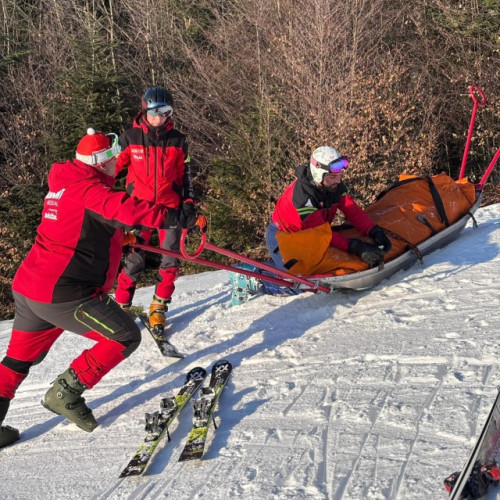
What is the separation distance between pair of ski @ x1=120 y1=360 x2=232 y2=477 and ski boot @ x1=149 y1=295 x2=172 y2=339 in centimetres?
87

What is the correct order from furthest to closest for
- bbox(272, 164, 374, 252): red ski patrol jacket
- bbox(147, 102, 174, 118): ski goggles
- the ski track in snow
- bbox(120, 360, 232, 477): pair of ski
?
bbox(272, 164, 374, 252): red ski patrol jacket < bbox(147, 102, 174, 118): ski goggles < bbox(120, 360, 232, 477): pair of ski < the ski track in snow

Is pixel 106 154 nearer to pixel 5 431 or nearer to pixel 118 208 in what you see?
pixel 118 208

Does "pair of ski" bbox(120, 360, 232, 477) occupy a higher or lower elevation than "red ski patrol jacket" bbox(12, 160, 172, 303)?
lower

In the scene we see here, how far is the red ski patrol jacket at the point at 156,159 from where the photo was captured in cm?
479

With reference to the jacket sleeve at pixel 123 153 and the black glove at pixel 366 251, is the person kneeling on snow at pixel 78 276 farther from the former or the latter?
the black glove at pixel 366 251

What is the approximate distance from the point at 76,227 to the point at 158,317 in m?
1.65

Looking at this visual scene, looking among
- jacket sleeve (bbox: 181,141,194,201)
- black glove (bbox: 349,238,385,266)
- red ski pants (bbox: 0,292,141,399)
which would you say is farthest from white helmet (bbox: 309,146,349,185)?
red ski pants (bbox: 0,292,141,399)

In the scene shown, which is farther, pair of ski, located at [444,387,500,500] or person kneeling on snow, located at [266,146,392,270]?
person kneeling on snow, located at [266,146,392,270]

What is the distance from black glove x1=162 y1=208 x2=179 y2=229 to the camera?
351 centimetres

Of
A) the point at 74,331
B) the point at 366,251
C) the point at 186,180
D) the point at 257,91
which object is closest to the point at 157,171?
the point at 186,180

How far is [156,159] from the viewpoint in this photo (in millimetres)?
4805

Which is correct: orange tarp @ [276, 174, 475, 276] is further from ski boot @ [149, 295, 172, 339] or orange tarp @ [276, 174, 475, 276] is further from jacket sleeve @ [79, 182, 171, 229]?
jacket sleeve @ [79, 182, 171, 229]

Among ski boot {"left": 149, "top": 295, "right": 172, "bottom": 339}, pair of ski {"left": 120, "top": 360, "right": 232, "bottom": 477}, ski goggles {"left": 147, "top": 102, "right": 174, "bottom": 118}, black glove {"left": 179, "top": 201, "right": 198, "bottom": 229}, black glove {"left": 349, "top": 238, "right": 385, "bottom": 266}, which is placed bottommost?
ski boot {"left": 149, "top": 295, "right": 172, "bottom": 339}

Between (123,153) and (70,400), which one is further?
(123,153)
